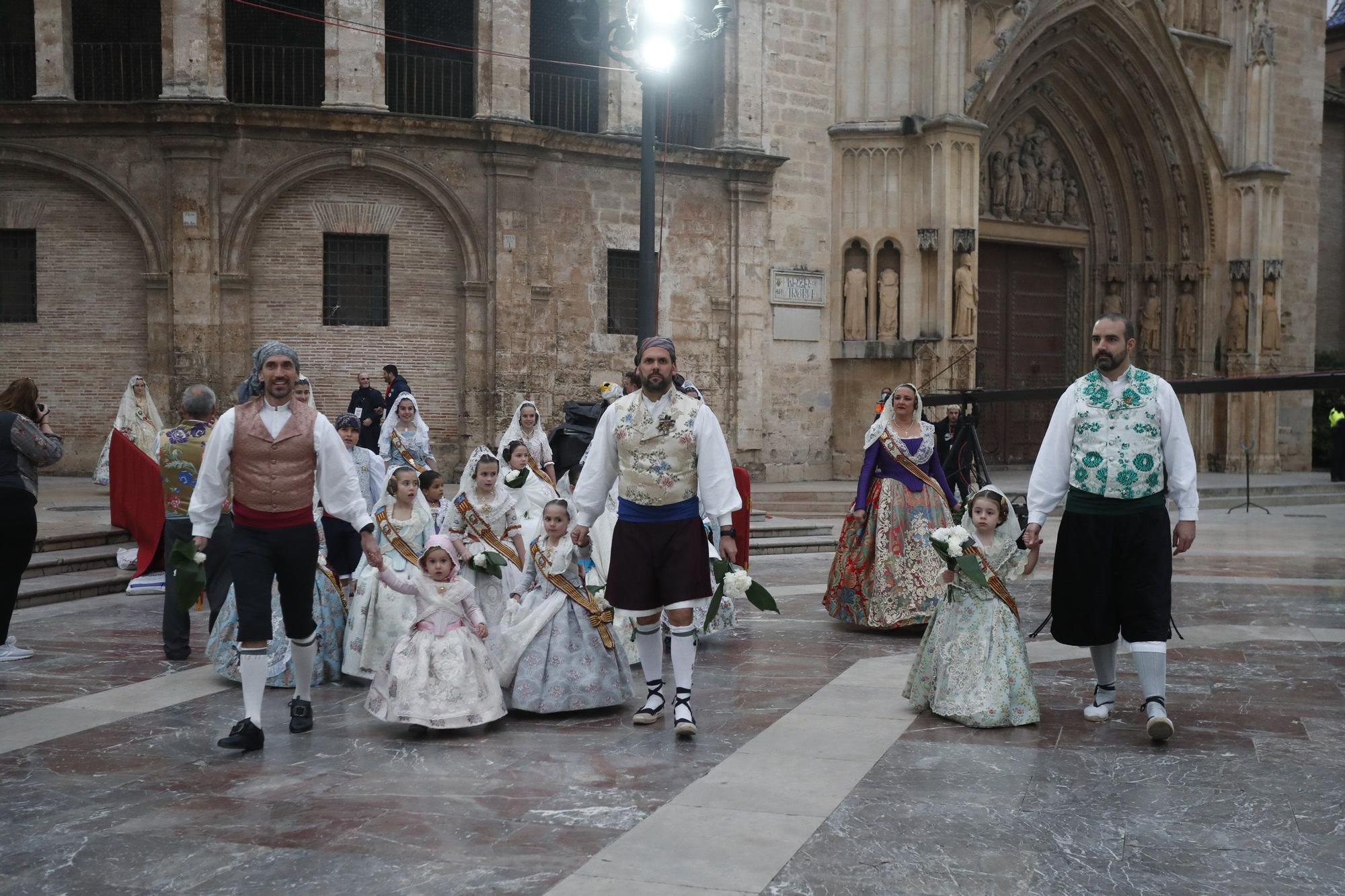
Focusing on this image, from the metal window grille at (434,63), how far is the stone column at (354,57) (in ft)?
5.87

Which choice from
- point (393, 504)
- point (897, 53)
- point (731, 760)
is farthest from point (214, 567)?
point (897, 53)

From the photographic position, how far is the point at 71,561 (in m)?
11.6

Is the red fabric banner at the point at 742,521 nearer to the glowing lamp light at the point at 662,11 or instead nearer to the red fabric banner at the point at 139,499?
the red fabric banner at the point at 139,499

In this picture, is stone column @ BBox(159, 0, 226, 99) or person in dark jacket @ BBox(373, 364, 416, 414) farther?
stone column @ BBox(159, 0, 226, 99)

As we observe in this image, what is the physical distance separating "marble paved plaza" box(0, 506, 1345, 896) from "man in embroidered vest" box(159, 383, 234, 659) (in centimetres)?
22

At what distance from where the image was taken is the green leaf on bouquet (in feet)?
20.6

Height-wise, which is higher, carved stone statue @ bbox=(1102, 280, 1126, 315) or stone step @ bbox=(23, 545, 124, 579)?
carved stone statue @ bbox=(1102, 280, 1126, 315)

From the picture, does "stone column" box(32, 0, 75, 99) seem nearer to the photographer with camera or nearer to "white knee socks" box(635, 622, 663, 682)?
the photographer with camera

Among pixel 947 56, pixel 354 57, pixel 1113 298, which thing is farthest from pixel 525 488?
pixel 1113 298

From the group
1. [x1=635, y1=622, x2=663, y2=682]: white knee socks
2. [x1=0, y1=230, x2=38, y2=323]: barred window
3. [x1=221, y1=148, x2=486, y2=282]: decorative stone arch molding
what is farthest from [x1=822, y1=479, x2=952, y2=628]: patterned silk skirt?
[x1=0, y1=230, x2=38, y2=323]: barred window

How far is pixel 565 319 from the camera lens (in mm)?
20094

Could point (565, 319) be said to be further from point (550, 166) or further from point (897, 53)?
point (897, 53)

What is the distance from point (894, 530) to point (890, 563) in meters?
0.24

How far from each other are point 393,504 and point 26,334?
13.1m
